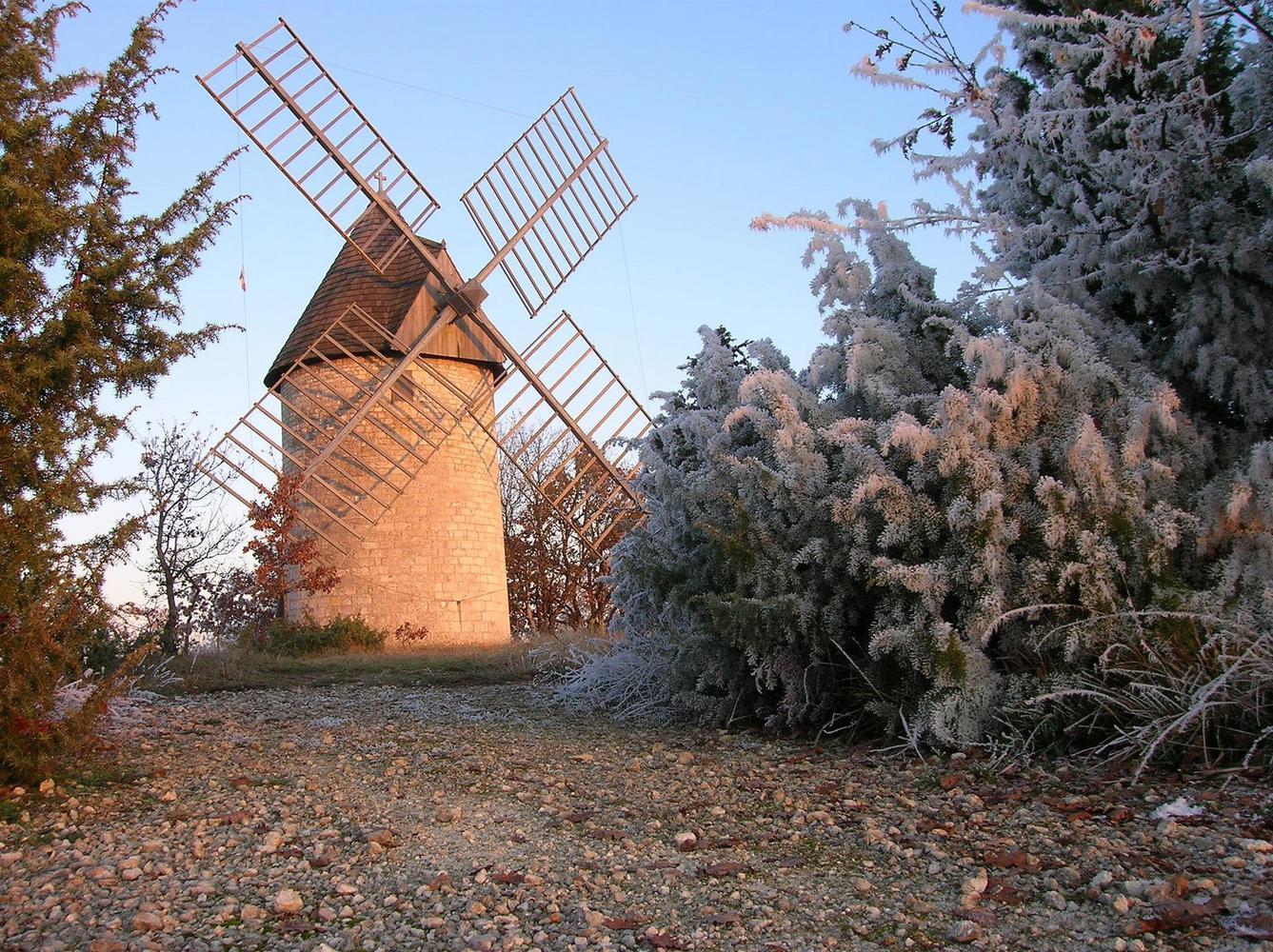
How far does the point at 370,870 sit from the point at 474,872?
0.32 meters

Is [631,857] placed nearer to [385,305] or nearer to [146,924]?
[146,924]

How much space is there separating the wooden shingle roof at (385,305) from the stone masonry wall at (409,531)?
0.31 meters

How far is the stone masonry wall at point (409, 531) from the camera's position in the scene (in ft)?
42.1

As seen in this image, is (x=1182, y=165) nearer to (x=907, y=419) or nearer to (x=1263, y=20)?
(x=1263, y=20)

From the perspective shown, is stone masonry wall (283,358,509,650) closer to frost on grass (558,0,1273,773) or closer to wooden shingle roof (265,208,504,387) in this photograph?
wooden shingle roof (265,208,504,387)

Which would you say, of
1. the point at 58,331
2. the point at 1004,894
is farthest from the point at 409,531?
the point at 1004,894

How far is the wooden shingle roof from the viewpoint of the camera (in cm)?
1305

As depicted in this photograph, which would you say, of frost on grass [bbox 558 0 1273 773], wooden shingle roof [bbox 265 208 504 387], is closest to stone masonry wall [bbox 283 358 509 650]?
wooden shingle roof [bbox 265 208 504 387]

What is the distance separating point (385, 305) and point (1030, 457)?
1077cm

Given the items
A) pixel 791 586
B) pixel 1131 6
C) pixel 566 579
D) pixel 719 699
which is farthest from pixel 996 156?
pixel 566 579

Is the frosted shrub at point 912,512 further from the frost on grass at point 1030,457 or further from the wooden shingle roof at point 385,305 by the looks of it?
the wooden shingle roof at point 385,305

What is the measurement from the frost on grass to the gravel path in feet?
1.45

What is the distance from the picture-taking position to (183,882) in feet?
8.89

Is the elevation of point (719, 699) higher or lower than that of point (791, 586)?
lower
